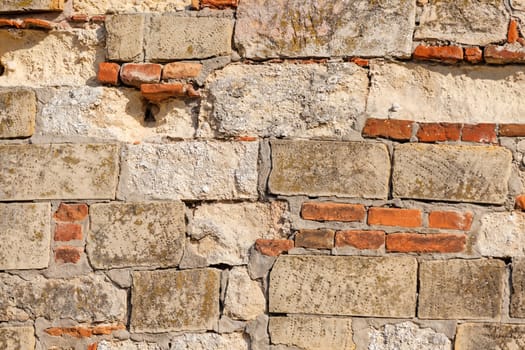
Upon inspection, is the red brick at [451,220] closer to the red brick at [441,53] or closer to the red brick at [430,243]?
the red brick at [430,243]

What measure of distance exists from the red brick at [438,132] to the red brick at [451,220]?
0.97 feet

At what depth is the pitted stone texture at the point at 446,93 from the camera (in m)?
2.96

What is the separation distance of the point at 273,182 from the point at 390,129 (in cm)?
51

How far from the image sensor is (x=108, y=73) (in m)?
3.12

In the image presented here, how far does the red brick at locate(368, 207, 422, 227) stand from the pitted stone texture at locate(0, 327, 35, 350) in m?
1.43

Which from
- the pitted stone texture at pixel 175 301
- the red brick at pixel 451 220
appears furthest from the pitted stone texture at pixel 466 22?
the pitted stone texture at pixel 175 301

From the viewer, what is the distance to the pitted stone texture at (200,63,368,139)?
9.82ft

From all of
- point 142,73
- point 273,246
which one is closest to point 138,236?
point 273,246

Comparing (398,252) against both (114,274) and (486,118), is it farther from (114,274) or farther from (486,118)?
(114,274)

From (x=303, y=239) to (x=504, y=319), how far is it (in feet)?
2.71

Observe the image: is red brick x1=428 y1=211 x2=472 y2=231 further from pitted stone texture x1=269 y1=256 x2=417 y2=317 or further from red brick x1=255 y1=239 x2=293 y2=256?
red brick x1=255 y1=239 x2=293 y2=256

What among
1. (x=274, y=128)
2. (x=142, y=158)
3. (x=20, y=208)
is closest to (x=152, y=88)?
(x=142, y=158)

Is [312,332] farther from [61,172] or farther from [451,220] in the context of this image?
[61,172]

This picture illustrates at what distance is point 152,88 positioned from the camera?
10.1ft
